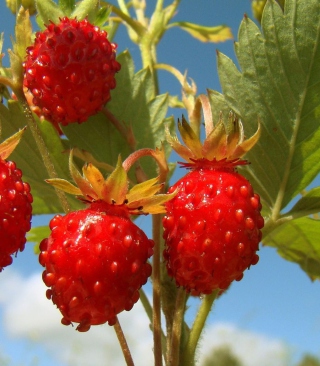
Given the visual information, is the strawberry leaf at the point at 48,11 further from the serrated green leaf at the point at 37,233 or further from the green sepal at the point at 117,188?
the serrated green leaf at the point at 37,233

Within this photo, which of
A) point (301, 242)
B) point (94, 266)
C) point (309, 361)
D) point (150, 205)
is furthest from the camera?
point (309, 361)

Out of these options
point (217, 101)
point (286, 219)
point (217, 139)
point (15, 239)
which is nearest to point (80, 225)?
point (15, 239)

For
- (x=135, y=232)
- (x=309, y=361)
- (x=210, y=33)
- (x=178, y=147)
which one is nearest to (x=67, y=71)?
(x=178, y=147)

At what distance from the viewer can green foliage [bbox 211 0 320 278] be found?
1.37 metres

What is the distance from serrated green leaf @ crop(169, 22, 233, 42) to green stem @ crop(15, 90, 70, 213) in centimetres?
127

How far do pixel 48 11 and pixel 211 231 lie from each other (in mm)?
757

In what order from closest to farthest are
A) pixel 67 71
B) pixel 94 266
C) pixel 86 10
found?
pixel 94 266
pixel 67 71
pixel 86 10

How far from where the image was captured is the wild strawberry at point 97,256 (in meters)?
1.00

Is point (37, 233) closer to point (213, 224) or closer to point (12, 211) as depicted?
point (12, 211)

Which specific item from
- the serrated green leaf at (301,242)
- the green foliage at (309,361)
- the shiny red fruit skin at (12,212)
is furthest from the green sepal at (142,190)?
the green foliage at (309,361)

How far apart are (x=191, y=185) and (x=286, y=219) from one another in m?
0.47

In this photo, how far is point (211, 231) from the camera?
1.06m

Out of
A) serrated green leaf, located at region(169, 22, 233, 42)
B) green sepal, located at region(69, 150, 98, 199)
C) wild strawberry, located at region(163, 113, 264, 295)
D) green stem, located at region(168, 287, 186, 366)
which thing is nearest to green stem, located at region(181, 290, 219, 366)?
green stem, located at region(168, 287, 186, 366)

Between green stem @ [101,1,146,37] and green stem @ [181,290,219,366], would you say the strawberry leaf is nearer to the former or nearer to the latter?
green stem @ [101,1,146,37]
